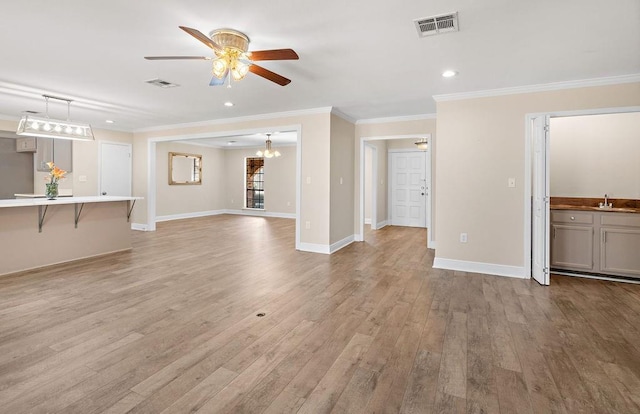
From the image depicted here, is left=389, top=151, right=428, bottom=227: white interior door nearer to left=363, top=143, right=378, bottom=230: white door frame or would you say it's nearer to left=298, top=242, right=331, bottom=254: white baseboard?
left=363, top=143, right=378, bottom=230: white door frame

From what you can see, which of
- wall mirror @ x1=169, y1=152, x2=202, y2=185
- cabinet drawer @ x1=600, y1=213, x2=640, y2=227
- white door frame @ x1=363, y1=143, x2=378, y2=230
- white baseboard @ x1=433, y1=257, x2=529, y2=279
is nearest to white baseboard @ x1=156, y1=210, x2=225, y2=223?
wall mirror @ x1=169, y1=152, x2=202, y2=185

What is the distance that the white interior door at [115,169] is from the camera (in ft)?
26.0

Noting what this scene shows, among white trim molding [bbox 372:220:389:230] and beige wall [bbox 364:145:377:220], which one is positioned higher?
beige wall [bbox 364:145:377:220]

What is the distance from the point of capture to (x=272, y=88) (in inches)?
176

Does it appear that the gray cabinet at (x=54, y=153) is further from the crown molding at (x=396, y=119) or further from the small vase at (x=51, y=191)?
the crown molding at (x=396, y=119)

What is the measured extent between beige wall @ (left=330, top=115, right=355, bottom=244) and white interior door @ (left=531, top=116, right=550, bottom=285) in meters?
2.99

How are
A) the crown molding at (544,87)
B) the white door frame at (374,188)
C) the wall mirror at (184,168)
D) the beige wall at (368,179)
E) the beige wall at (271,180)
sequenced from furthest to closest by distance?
the beige wall at (271,180), the wall mirror at (184,168), the beige wall at (368,179), the white door frame at (374,188), the crown molding at (544,87)

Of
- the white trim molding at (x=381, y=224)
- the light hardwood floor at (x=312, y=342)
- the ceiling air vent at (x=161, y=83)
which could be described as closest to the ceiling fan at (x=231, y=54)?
the ceiling air vent at (x=161, y=83)

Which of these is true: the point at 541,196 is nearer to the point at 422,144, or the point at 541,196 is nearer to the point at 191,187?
the point at 422,144

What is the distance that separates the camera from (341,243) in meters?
6.25

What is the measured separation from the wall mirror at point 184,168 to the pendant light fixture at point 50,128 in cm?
457

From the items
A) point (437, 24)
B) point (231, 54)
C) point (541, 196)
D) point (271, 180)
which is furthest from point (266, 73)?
point (271, 180)

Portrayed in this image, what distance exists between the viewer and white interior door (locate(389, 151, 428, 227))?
8695mm

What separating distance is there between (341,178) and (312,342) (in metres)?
4.02
